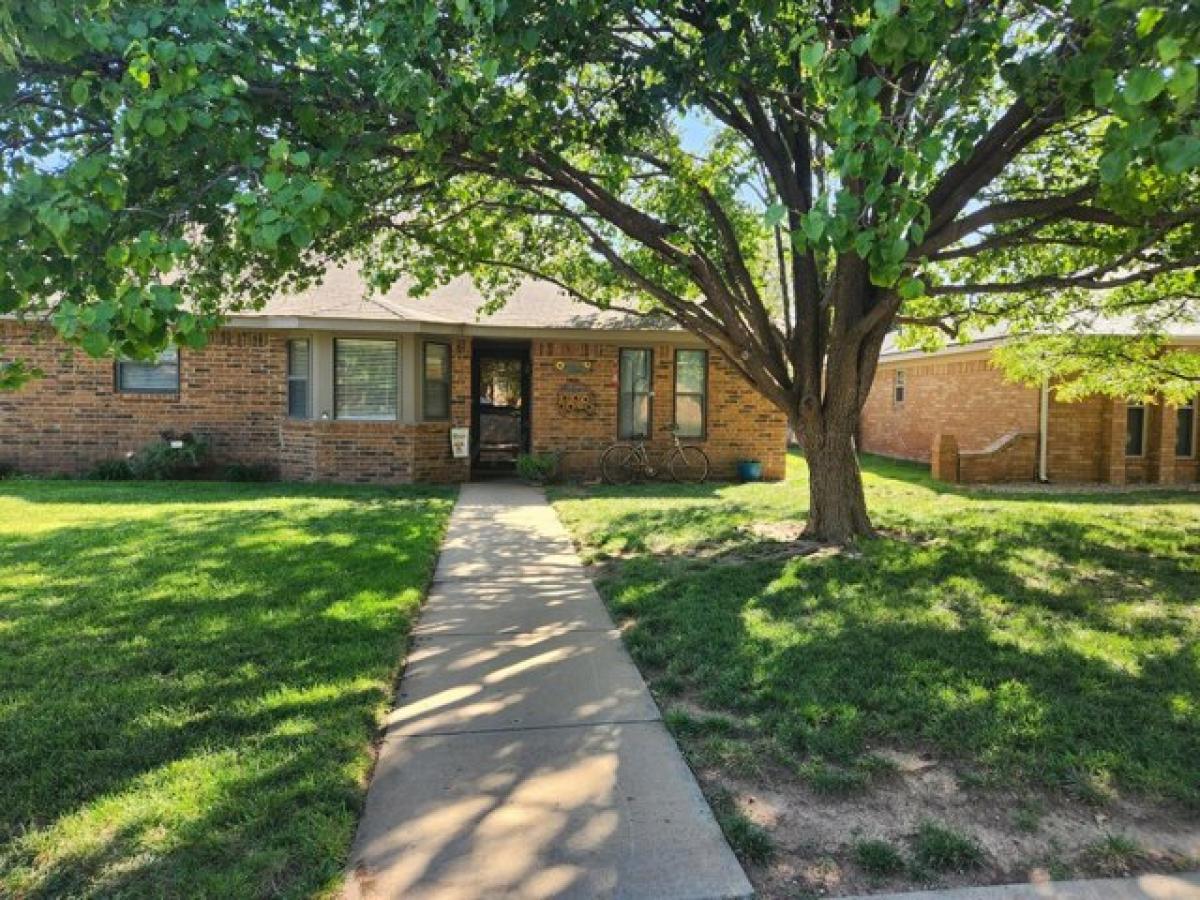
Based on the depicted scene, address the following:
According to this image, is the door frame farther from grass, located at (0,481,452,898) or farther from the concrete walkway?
the concrete walkway

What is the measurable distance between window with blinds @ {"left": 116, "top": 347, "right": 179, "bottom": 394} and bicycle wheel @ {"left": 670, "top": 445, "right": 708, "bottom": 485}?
850cm

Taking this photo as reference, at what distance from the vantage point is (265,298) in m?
8.37

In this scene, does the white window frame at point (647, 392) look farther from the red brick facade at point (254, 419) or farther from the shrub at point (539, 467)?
the shrub at point (539, 467)

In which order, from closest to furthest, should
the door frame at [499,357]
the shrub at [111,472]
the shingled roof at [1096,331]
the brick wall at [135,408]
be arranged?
1. the shingled roof at [1096,331]
2. the shrub at [111,472]
3. the brick wall at [135,408]
4. the door frame at [499,357]

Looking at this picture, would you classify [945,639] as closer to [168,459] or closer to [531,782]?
[531,782]

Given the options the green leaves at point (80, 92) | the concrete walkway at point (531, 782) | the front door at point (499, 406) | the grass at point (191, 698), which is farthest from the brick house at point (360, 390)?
the green leaves at point (80, 92)

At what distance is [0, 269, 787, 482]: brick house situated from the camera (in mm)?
12859

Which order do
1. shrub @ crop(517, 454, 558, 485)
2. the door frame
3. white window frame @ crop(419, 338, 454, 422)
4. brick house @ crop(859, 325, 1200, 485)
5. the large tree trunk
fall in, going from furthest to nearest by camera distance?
the door frame < brick house @ crop(859, 325, 1200, 485) < shrub @ crop(517, 454, 558, 485) < white window frame @ crop(419, 338, 454, 422) < the large tree trunk

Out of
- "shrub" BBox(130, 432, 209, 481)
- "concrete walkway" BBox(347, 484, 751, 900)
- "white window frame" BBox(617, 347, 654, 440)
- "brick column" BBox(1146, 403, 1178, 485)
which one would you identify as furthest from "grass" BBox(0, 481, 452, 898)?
"brick column" BBox(1146, 403, 1178, 485)

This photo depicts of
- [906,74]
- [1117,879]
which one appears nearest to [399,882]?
[1117,879]

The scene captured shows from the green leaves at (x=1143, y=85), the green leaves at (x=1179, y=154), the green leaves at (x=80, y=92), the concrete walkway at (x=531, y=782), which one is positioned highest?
the green leaves at (x=80, y=92)

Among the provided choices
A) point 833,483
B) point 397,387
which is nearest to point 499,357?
point 397,387

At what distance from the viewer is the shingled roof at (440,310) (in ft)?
41.2

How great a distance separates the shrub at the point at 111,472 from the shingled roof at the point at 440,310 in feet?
9.83
